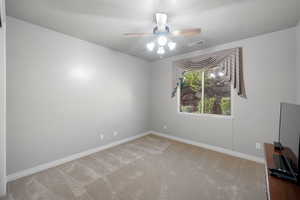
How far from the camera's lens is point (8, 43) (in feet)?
6.26

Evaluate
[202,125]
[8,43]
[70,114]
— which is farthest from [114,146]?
[8,43]

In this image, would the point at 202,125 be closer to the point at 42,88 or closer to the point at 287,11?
the point at 287,11

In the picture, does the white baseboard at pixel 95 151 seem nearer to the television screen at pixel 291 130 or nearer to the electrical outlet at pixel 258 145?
the electrical outlet at pixel 258 145

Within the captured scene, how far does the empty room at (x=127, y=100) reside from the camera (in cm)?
168

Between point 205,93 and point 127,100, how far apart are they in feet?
7.34

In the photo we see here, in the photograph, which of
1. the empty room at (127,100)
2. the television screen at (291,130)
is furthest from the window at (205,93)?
the television screen at (291,130)

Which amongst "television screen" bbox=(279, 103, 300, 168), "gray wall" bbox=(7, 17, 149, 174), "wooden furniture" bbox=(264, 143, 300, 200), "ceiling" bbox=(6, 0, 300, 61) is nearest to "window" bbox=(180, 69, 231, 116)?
"ceiling" bbox=(6, 0, 300, 61)

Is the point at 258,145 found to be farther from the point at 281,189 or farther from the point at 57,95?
the point at 57,95

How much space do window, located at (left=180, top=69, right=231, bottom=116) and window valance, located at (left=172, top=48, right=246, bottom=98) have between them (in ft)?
0.60

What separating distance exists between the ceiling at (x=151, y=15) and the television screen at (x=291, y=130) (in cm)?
144

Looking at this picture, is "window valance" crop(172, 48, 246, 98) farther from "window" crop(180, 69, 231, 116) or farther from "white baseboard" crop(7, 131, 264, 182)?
"white baseboard" crop(7, 131, 264, 182)

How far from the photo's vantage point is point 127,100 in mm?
3691

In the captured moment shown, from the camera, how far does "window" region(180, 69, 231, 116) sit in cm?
305

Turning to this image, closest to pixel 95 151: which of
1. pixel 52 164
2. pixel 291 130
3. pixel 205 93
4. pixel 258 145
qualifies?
pixel 52 164
